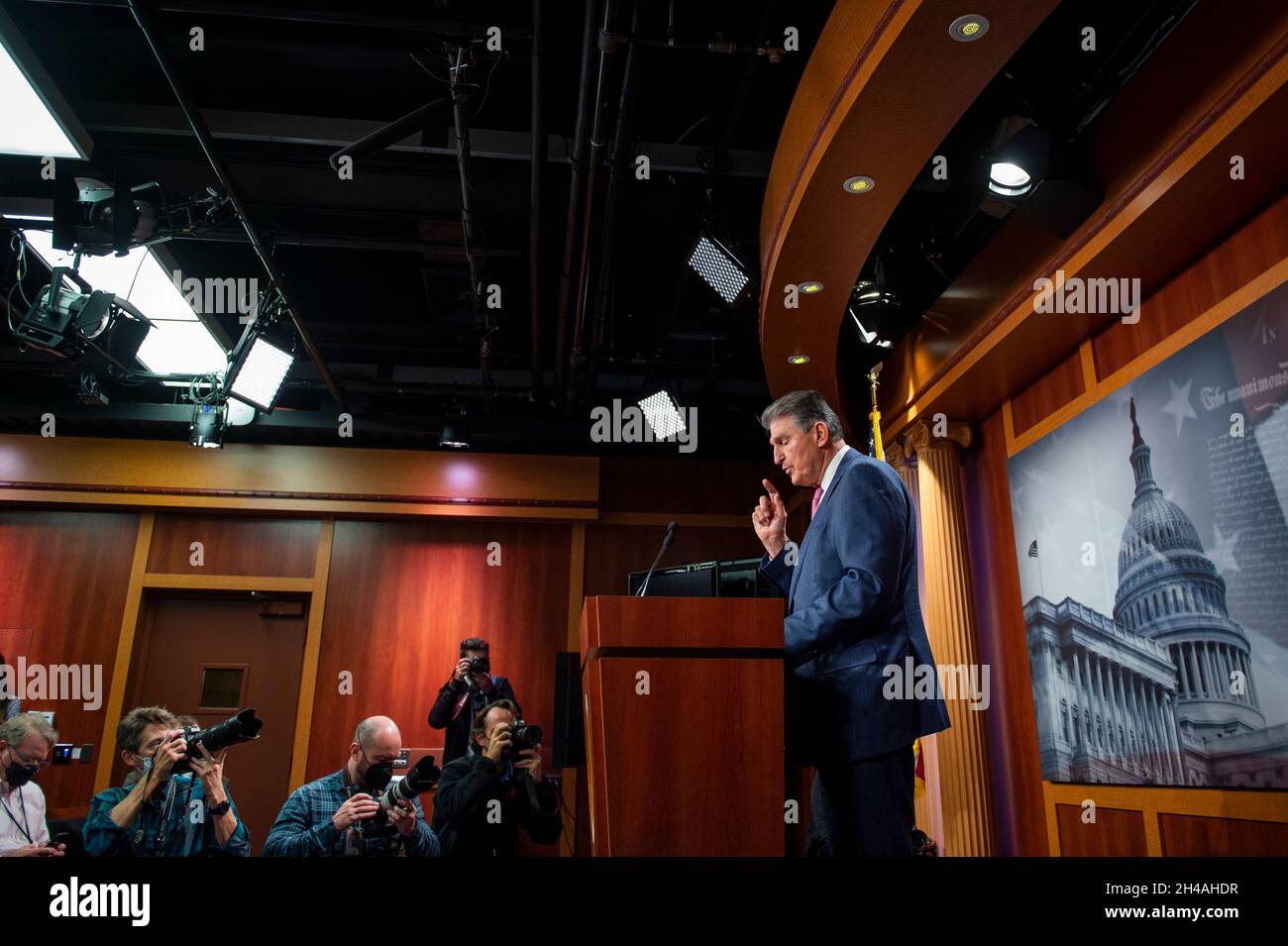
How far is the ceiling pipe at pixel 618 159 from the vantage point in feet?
9.96

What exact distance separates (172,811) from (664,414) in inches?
132

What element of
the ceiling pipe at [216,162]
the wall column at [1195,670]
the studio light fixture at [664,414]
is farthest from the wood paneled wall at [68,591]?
the wall column at [1195,670]

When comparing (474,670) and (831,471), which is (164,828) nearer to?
(831,471)

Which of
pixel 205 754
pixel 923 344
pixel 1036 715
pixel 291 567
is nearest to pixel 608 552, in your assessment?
pixel 291 567

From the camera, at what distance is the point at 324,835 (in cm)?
259

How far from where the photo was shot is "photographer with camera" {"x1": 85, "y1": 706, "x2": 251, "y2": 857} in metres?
2.41

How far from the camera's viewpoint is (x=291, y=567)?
6.41 meters

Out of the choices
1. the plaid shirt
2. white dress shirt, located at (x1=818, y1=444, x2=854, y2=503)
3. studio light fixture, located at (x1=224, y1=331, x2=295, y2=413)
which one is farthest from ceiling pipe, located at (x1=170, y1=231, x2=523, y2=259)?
white dress shirt, located at (x1=818, y1=444, x2=854, y2=503)

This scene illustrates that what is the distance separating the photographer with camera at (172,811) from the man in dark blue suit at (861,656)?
148 cm

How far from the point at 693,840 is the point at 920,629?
632 millimetres

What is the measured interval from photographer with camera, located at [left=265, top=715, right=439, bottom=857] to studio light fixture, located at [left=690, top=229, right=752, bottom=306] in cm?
221

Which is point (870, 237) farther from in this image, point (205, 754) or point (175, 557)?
point (175, 557)

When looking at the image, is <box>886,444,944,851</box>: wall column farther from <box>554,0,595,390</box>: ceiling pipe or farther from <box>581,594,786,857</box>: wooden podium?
<box>581,594,786,857</box>: wooden podium

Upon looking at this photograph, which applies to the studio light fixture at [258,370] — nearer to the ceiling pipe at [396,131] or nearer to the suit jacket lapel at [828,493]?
the ceiling pipe at [396,131]
